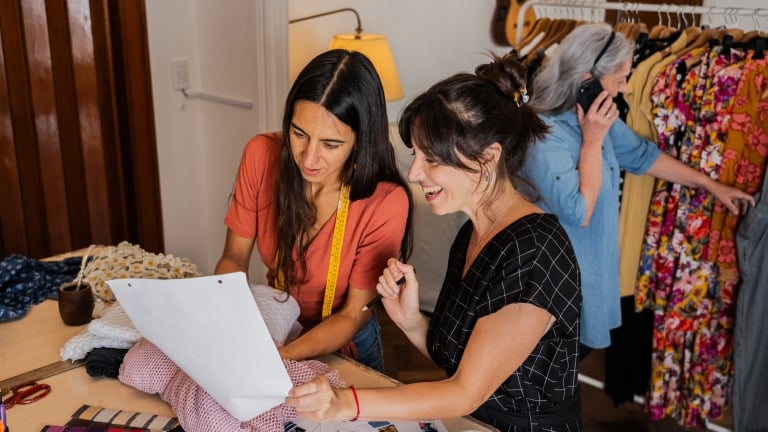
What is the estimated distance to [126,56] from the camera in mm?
2852

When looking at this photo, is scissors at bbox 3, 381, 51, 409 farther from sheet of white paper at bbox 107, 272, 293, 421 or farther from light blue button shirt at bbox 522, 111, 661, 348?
light blue button shirt at bbox 522, 111, 661, 348

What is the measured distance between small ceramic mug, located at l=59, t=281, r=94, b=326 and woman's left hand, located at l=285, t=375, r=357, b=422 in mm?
701

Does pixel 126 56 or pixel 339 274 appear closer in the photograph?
pixel 339 274

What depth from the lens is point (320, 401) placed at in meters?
1.15

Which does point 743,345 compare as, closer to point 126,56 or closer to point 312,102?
point 312,102

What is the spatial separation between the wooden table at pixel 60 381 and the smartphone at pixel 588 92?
1095mm

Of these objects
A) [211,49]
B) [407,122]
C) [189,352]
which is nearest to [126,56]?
[211,49]

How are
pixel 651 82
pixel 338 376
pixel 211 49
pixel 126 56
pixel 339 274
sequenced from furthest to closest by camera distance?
1. pixel 211 49
2. pixel 126 56
3. pixel 651 82
4. pixel 339 274
5. pixel 338 376

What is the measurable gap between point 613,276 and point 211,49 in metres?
1.91

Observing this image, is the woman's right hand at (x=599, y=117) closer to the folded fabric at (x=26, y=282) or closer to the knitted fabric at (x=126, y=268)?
the knitted fabric at (x=126, y=268)

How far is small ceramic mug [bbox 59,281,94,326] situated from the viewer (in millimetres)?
1623

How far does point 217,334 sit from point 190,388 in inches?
9.0

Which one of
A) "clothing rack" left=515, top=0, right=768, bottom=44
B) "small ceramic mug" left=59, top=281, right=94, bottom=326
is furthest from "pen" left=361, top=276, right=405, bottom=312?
"clothing rack" left=515, top=0, right=768, bottom=44

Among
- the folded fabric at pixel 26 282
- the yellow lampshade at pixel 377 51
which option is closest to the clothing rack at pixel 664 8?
the yellow lampshade at pixel 377 51
